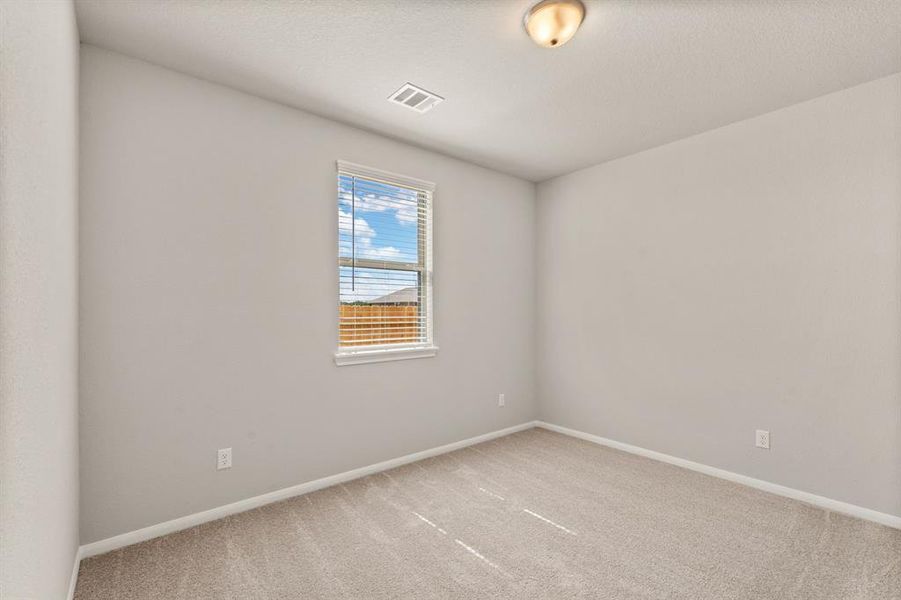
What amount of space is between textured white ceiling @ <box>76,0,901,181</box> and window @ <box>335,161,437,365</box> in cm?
50

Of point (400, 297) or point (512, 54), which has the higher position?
point (512, 54)

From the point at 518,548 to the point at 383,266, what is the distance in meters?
2.07

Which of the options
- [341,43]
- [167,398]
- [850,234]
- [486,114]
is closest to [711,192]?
[850,234]

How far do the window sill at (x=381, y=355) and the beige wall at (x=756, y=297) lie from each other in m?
1.54

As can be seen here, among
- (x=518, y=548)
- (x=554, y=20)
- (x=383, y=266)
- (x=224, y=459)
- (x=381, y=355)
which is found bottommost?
(x=518, y=548)

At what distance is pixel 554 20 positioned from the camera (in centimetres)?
187

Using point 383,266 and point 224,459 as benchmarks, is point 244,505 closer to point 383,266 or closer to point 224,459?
point 224,459

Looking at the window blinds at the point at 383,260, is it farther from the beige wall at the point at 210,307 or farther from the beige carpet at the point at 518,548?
the beige carpet at the point at 518,548

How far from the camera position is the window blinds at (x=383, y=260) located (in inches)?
120

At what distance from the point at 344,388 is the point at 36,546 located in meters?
1.93

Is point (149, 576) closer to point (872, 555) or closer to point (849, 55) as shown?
point (872, 555)

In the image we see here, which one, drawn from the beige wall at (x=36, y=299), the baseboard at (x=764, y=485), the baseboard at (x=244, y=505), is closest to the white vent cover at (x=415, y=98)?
the beige wall at (x=36, y=299)

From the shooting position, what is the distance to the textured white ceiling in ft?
6.20

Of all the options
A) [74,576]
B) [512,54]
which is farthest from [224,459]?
[512,54]
